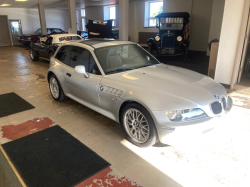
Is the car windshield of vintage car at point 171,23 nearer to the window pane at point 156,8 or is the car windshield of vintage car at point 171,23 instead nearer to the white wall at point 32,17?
the window pane at point 156,8

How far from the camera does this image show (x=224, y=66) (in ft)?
18.4

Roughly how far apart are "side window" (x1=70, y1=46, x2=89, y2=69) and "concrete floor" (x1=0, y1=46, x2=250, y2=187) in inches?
41.9

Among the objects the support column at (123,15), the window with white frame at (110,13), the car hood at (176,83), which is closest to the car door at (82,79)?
the car hood at (176,83)

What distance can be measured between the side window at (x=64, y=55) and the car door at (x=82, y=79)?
→ 0.25 ft

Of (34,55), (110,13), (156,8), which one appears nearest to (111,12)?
(110,13)

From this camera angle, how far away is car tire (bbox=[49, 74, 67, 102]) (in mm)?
4432

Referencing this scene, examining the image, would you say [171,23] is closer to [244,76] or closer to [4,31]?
[244,76]

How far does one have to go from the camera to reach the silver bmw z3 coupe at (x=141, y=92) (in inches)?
95.3

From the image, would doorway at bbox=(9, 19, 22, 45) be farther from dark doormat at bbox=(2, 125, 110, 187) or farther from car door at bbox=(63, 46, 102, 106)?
dark doormat at bbox=(2, 125, 110, 187)

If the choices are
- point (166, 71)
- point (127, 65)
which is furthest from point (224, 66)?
point (127, 65)

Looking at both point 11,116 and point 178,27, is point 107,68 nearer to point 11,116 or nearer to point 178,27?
point 11,116

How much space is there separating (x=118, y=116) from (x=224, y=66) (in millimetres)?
4136

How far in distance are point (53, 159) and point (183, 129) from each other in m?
1.81

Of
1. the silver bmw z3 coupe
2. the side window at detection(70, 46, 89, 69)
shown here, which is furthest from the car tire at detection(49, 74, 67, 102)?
the side window at detection(70, 46, 89, 69)
